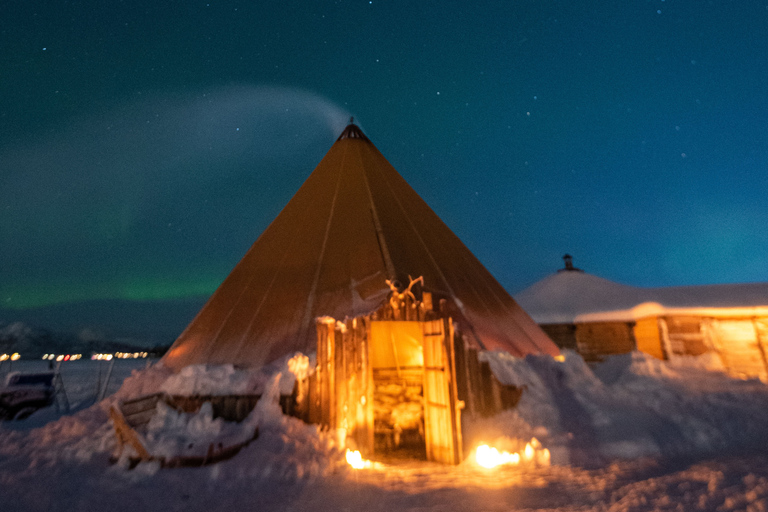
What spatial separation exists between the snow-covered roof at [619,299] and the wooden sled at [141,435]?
11806mm

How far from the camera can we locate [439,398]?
17.5 feet

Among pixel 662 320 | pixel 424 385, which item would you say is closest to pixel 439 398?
pixel 424 385

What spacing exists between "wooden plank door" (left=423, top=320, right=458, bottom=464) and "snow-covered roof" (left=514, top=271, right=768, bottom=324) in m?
9.33

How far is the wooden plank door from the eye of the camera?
201 inches

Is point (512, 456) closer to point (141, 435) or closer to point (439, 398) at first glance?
point (439, 398)

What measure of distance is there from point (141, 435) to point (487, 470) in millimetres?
3955

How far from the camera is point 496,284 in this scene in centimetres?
910

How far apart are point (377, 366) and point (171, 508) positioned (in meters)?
5.86

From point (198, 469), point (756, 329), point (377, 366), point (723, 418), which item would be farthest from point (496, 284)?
point (756, 329)

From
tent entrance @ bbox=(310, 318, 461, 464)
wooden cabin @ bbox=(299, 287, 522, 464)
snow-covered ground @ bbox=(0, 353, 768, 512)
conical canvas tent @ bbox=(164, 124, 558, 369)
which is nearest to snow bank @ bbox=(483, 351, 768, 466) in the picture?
snow-covered ground @ bbox=(0, 353, 768, 512)

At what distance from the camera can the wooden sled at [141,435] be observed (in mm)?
4480

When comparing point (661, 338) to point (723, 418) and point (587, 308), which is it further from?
point (723, 418)

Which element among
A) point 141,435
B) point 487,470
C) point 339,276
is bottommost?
point 487,470

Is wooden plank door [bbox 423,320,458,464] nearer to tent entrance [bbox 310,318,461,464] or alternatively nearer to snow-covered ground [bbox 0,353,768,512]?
tent entrance [bbox 310,318,461,464]
